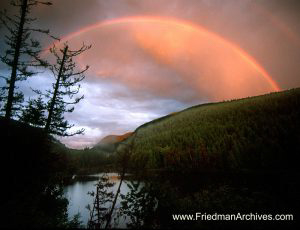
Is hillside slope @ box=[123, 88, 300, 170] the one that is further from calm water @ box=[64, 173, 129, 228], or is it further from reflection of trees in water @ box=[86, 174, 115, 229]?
reflection of trees in water @ box=[86, 174, 115, 229]

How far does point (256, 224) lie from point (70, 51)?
21.4m

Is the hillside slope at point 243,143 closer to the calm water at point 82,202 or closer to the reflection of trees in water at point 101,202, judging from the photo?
the calm water at point 82,202

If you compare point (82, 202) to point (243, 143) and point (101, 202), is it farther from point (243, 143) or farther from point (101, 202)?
point (243, 143)

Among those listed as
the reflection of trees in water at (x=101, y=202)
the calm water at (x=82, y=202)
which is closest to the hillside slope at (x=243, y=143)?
the calm water at (x=82, y=202)

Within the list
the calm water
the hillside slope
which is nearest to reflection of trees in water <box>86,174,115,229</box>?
the calm water

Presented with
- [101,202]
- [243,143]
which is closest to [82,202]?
[101,202]

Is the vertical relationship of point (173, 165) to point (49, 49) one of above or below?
below

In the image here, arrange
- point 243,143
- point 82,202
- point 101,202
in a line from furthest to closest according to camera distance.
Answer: point 243,143, point 82,202, point 101,202

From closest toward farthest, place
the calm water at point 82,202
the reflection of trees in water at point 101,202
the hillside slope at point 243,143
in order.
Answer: the reflection of trees in water at point 101,202
the calm water at point 82,202
the hillside slope at point 243,143

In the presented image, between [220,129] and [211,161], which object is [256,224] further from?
[220,129]

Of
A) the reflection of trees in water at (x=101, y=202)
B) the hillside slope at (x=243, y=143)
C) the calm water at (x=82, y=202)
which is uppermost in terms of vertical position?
the hillside slope at (x=243, y=143)

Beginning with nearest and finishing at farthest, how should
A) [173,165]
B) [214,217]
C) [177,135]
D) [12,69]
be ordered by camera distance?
[214,217], [12,69], [173,165], [177,135]

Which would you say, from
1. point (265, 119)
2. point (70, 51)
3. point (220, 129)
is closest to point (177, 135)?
point (220, 129)

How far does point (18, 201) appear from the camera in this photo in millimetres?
11000
